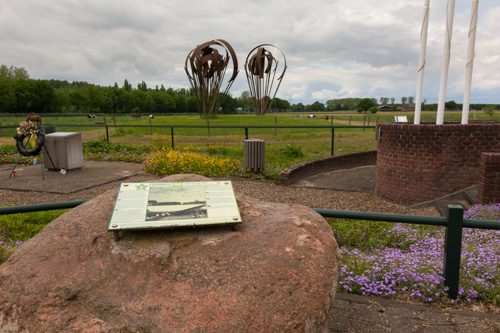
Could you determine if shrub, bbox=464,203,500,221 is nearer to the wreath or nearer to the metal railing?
the metal railing

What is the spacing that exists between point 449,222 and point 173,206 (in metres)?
2.17

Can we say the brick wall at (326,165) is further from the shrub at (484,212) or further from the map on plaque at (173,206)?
the map on plaque at (173,206)

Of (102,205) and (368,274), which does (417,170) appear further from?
(102,205)

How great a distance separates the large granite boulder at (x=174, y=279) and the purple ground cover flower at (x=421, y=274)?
1.23 metres

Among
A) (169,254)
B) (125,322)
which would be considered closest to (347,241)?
(169,254)

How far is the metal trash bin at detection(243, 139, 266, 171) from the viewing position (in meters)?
9.86

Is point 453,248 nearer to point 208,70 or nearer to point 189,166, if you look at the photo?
point 189,166

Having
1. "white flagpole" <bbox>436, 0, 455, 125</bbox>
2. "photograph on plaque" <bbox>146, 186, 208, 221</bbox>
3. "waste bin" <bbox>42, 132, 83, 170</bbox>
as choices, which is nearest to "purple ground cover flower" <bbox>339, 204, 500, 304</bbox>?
"photograph on plaque" <bbox>146, 186, 208, 221</bbox>

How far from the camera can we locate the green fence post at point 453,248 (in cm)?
290

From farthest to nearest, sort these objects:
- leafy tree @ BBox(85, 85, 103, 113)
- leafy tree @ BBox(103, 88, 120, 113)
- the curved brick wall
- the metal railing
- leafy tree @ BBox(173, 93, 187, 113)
A: 1. leafy tree @ BBox(173, 93, 187, 113)
2. leafy tree @ BBox(103, 88, 120, 113)
3. leafy tree @ BBox(85, 85, 103, 113)
4. the curved brick wall
5. the metal railing

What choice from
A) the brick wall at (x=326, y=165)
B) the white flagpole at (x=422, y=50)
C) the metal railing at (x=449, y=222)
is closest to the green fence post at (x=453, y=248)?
the metal railing at (x=449, y=222)

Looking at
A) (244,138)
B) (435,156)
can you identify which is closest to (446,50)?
(435,156)

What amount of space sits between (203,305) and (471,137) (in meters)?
6.67

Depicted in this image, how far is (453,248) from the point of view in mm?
3023
